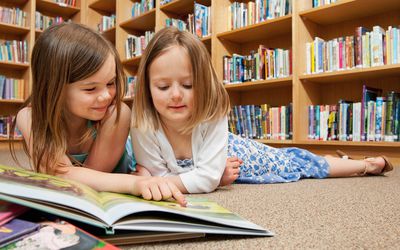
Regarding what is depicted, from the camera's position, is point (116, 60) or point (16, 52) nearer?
point (116, 60)

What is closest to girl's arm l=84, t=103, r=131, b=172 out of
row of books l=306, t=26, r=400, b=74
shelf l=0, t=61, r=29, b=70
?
row of books l=306, t=26, r=400, b=74

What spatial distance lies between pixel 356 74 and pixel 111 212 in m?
1.93

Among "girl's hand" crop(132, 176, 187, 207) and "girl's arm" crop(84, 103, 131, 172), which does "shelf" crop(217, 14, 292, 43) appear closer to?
"girl's arm" crop(84, 103, 131, 172)

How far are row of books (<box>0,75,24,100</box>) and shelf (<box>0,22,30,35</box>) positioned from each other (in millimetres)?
514

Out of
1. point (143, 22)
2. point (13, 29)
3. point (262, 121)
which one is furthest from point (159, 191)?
point (13, 29)

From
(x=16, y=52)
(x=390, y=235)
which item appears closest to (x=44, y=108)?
(x=390, y=235)

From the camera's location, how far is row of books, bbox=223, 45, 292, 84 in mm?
2340

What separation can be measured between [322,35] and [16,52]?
302cm

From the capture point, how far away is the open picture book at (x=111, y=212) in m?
0.40

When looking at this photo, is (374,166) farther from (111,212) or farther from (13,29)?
(13,29)

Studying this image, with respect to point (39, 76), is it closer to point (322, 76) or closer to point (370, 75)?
point (322, 76)

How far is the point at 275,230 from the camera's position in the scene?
58 centimetres

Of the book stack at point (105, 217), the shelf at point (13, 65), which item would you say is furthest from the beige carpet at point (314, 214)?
the shelf at point (13, 65)

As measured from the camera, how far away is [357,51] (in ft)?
6.53
